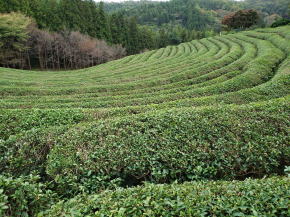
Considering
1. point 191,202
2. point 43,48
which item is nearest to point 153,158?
point 191,202

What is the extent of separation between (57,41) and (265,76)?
5215 centimetres

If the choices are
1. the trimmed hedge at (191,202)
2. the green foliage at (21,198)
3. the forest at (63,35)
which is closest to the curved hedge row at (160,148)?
the green foliage at (21,198)

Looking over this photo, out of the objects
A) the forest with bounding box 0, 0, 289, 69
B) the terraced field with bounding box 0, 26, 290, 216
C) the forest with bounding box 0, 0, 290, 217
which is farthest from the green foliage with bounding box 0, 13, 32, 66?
the terraced field with bounding box 0, 26, 290, 216

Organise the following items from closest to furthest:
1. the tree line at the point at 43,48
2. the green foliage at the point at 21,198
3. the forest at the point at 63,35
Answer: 1. the green foliage at the point at 21,198
2. the tree line at the point at 43,48
3. the forest at the point at 63,35

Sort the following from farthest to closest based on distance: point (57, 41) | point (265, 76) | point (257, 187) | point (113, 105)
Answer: point (57, 41)
point (265, 76)
point (113, 105)
point (257, 187)

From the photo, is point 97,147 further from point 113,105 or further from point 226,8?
point 226,8

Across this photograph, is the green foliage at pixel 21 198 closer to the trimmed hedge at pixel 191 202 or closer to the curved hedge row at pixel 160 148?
the trimmed hedge at pixel 191 202

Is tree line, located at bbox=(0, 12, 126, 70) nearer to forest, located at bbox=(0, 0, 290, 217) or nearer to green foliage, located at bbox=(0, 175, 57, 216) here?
forest, located at bbox=(0, 0, 290, 217)

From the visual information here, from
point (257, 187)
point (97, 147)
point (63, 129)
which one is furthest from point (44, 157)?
point (257, 187)

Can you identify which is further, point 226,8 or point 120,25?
point 226,8

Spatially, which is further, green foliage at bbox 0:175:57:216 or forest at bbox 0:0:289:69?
forest at bbox 0:0:289:69

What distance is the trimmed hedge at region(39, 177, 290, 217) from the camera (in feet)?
13.5

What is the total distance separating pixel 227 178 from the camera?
6.61m

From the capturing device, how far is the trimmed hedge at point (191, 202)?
13.5 feet
